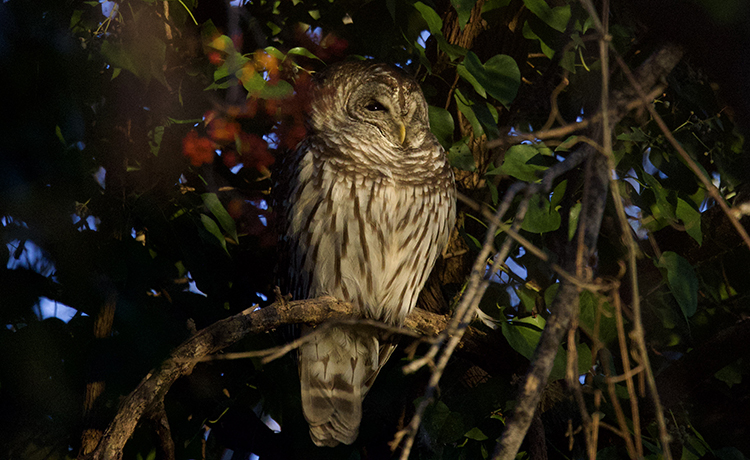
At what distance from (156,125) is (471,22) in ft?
4.34

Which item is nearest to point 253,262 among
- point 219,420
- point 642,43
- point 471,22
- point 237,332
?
point 219,420

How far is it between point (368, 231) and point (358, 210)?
0.31 ft

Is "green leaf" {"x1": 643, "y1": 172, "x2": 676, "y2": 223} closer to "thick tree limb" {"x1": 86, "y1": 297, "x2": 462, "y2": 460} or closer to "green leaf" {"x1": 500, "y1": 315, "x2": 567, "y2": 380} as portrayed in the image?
"green leaf" {"x1": 500, "y1": 315, "x2": 567, "y2": 380}

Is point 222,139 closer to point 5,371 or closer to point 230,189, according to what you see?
point 230,189

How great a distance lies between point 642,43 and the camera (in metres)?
2.39

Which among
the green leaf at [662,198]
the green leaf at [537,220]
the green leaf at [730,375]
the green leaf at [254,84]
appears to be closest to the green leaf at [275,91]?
the green leaf at [254,84]

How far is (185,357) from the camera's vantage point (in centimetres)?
163

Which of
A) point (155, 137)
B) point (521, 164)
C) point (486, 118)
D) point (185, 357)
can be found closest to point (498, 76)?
point (486, 118)

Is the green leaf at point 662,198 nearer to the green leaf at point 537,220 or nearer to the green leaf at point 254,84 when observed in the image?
the green leaf at point 537,220

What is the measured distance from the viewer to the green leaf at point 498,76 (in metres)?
1.92

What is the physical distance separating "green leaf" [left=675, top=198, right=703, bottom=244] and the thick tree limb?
1.24 meters

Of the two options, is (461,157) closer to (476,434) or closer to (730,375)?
(476,434)

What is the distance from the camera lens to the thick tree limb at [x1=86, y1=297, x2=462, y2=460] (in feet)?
4.87

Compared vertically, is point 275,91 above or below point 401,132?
above
